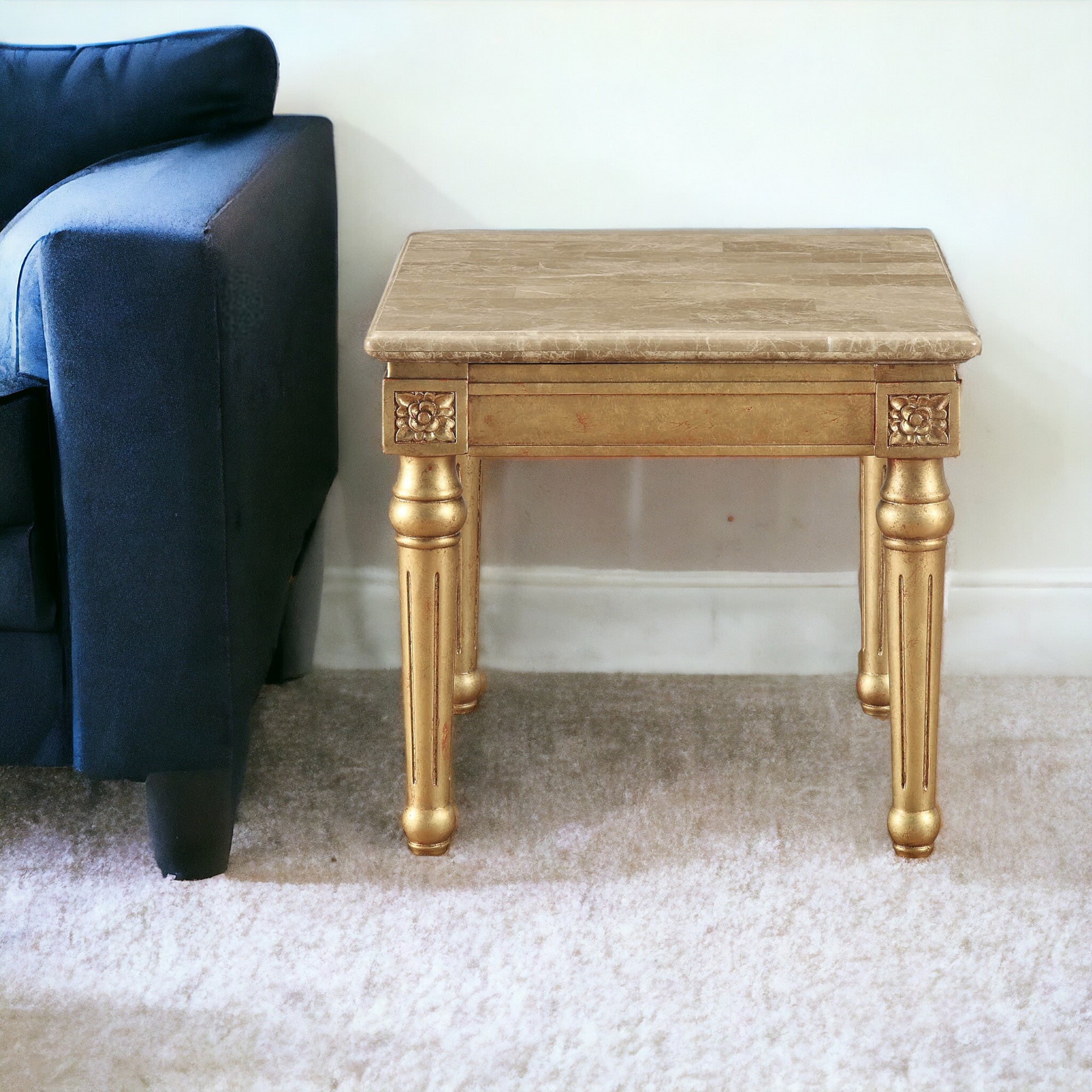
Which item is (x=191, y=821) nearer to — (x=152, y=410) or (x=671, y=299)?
(x=152, y=410)

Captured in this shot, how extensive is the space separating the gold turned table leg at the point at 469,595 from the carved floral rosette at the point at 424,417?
287 mm

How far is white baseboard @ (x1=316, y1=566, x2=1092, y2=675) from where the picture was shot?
4.90ft

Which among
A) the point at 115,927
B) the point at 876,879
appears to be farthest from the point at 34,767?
the point at 876,879

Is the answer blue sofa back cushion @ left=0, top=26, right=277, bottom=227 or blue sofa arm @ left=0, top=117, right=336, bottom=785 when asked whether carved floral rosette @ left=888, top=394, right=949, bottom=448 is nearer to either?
blue sofa arm @ left=0, top=117, right=336, bottom=785

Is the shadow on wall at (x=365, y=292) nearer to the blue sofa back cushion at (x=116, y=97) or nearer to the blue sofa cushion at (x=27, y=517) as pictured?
the blue sofa back cushion at (x=116, y=97)

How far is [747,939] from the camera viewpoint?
105cm

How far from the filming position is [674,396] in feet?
3.28

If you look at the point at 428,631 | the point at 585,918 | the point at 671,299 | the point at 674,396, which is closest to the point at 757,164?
the point at 671,299

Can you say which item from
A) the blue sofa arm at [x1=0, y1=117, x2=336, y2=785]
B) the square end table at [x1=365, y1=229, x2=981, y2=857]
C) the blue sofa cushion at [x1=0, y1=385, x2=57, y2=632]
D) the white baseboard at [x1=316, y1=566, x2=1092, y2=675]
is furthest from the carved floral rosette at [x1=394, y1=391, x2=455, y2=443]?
the white baseboard at [x1=316, y1=566, x2=1092, y2=675]

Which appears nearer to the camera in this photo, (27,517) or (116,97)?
(27,517)

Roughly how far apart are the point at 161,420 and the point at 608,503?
2.17ft

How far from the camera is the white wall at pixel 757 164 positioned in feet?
4.32

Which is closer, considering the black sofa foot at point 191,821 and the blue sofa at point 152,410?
the blue sofa at point 152,410

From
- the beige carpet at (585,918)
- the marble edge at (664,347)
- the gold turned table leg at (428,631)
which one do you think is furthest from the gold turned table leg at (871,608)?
the gold turned table leg at (428,631)
